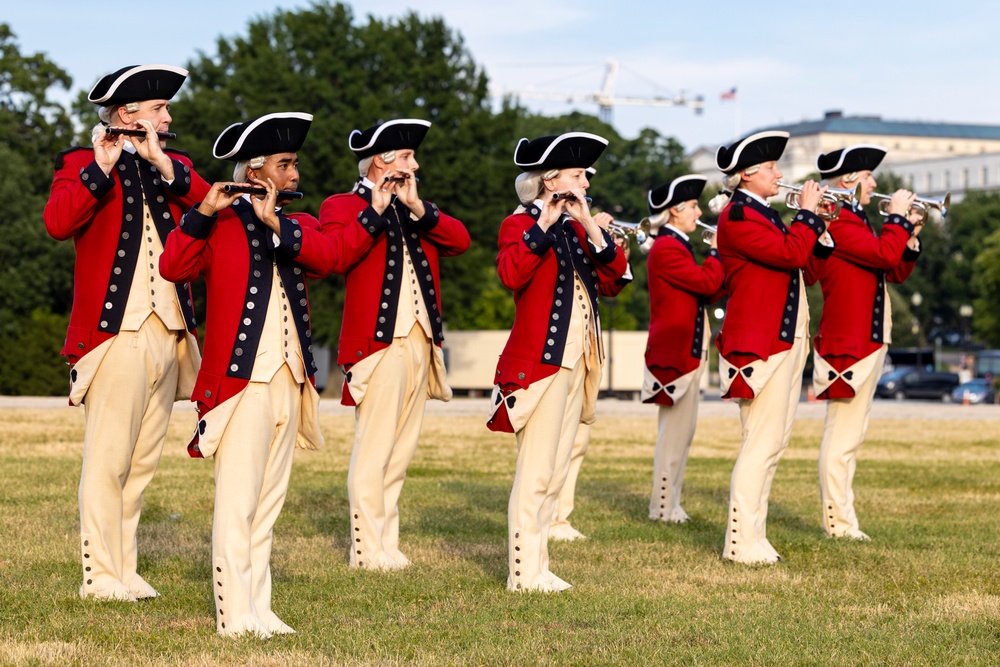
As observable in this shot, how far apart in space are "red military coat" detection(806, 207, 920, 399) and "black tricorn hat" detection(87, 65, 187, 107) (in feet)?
17.0

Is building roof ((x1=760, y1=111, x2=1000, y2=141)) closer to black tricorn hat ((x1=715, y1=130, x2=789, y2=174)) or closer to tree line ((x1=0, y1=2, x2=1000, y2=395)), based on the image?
tree line ((x1=0, y1=2, x2=1000, y2=395))

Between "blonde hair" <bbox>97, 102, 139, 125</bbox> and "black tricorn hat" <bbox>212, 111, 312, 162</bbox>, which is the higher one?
"blonde hair" <bbox>97, 102, 139, 125</bbox>

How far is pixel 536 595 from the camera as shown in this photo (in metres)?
8.34

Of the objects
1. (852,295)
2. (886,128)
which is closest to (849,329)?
(852,295)

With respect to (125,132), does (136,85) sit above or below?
above

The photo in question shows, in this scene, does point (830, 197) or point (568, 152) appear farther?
point (830, 197)

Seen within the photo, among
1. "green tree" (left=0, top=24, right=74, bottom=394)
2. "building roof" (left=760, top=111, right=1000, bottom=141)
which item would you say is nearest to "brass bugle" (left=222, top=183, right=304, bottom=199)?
"green tree" (left=0, top=24, right=74, bottom=394)

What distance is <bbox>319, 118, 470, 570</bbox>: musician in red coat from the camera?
9.32 meters

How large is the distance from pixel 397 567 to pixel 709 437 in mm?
14790

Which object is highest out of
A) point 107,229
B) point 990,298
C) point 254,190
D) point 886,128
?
point 886,128

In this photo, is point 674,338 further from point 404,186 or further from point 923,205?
point 404,186

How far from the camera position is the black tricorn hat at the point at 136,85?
7.68m

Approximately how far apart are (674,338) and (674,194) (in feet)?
3.87

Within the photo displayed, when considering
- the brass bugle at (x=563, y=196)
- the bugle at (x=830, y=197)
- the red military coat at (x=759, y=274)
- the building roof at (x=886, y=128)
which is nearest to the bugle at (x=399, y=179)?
the brass bugle at (x=563, y=196)
